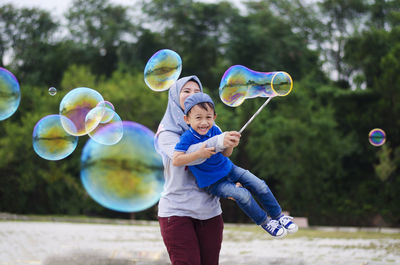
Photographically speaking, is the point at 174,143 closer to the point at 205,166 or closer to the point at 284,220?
the point at 205,166

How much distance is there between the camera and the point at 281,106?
78.2 ft

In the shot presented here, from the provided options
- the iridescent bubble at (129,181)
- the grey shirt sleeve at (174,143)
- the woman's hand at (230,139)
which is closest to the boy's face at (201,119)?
the grey shirt sleeve at (174,143)

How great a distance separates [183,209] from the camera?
2.90 m

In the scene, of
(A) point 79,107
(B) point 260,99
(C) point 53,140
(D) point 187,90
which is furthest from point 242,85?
(B) point 260,99

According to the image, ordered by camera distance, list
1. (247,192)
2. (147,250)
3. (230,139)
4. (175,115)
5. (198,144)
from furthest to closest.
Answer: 1. (147,250)
2. (175,115)
3. (247,192)
4. (198,144)
5. (230,139)

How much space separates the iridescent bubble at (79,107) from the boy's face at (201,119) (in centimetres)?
347

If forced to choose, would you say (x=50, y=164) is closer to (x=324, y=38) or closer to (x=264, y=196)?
(x=324, y=38)

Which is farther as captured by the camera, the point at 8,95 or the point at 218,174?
the point at 8,95

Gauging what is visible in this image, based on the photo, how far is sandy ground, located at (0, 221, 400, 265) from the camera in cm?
592

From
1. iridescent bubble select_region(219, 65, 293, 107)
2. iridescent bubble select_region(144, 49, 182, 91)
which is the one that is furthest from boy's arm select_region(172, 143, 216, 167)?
iridescent bubble select_region(144, 49, 182, 91)

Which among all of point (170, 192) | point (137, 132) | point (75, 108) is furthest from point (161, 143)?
point (137, 132)

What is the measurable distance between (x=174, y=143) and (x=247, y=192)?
49cm

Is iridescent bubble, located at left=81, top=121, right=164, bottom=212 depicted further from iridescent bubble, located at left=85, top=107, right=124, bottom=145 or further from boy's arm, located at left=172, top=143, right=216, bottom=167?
boy's arm, located at left=172, top=143, right=216, bottom=167

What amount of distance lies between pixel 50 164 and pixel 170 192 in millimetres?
19189
